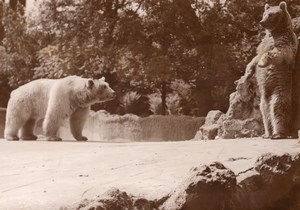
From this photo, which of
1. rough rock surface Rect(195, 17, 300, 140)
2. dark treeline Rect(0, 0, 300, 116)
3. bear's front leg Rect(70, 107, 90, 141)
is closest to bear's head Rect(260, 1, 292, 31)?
rough rock surface Rect(195, 17, 300, 140)

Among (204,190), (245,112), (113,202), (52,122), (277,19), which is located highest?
(277,19)

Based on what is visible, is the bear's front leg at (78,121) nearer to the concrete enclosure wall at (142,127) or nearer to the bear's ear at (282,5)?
the concrete enclosure wall at (142,127)

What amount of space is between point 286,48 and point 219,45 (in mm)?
6716

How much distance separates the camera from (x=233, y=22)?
1600 centimetres

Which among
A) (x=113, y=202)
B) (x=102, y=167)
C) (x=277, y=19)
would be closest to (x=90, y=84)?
(x=277, y=19)

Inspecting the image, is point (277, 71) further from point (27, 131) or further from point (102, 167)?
point (27, 131)

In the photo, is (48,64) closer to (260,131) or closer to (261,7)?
(261,7)

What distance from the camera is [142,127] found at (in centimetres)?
1485

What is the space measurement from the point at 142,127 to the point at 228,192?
31.5 feet

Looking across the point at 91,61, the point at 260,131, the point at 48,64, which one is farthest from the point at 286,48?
the point at 48,64

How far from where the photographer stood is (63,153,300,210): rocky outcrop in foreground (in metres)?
5.02

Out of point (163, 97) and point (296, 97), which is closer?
point (296, 97)

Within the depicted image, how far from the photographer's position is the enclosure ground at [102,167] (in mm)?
5492

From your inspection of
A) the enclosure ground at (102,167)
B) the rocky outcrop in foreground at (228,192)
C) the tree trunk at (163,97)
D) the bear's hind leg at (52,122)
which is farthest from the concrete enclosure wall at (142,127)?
the rocky outcrop in foreground at (228,192)
